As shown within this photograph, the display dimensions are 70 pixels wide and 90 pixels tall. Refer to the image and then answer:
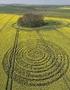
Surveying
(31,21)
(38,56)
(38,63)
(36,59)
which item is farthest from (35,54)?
(31,21)

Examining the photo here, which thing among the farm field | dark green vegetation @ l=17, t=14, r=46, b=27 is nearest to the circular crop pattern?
the farm field

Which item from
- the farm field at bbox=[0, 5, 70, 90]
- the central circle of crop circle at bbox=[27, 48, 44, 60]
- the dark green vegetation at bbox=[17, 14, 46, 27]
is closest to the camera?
the farm field at bbox=[0, 5, 70, 90]

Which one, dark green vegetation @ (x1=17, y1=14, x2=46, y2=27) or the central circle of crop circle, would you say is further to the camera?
dark green vegetation @ (x1=17, y1=14, x2=46, y2=27)

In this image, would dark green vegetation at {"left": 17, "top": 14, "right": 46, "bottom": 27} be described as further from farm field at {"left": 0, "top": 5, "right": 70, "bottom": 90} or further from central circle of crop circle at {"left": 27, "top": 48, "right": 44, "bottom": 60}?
central circle of crop circle at {"left": 27, "top": 48, "right": 44, "bottom": 60}

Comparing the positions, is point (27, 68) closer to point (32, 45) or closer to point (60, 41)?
point (32, 45)

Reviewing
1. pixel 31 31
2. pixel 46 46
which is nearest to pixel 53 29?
pixel 31 31

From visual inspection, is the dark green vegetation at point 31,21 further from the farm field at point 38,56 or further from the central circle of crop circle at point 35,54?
the central circle of crop circle at point 35,54

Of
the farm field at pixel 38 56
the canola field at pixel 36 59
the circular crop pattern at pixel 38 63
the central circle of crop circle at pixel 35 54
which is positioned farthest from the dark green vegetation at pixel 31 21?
the central circle of crop circle at pixel 35 54

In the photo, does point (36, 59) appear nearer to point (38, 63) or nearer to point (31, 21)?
point (38, 63)
